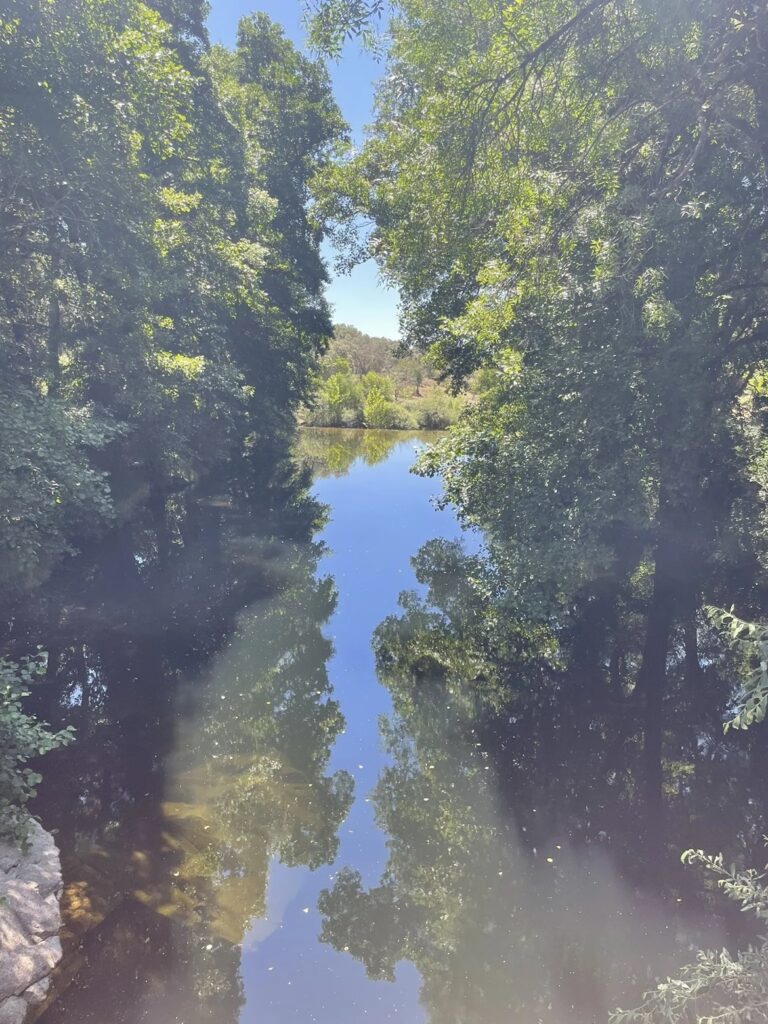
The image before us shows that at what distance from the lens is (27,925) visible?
386 cm

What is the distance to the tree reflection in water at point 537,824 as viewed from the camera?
13.6ft

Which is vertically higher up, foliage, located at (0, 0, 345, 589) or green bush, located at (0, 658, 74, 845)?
foliage, located at (0, 0, 345, 589)

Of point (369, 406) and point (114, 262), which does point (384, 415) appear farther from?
point (114, 262)

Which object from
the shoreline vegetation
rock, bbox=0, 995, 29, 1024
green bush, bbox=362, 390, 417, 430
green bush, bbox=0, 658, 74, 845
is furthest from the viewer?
green bush, bbox=362, 390, 417, 430

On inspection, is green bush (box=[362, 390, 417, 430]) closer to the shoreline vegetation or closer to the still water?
the shoreline vegetation

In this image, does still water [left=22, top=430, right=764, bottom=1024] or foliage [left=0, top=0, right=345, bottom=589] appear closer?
still water [left=22, top=430, right=764, bottom=1024]

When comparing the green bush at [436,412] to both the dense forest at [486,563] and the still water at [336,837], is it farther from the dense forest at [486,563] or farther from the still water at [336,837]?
the still water at [336,837]

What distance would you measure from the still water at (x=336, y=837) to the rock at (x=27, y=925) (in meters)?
0.14

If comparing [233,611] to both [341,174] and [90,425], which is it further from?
[341,174]

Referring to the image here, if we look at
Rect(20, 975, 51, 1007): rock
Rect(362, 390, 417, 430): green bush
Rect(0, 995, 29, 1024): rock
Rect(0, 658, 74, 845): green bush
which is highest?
Rect(362, 390, 417, 430): green bush

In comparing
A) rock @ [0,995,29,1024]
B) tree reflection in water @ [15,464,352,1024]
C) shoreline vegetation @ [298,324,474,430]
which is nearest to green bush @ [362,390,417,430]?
shoreline vegetation @ [298,324,474,430]

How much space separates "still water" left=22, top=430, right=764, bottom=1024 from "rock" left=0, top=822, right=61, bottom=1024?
14 cm

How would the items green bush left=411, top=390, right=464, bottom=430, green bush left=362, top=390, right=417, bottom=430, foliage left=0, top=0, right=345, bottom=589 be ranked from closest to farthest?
foliage left=0, top=0, right=345, bottom=589 < green bush left=411, top=390, right=464, bottom=430 < green bush left=362, top=390, right=417, bottom=430

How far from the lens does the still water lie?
3963 millimetres
